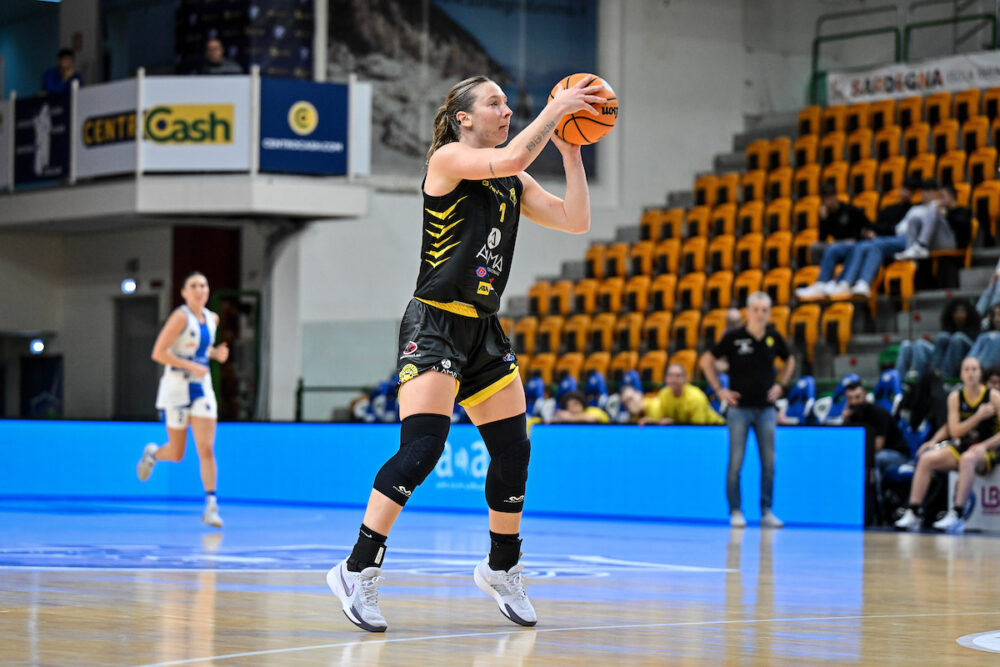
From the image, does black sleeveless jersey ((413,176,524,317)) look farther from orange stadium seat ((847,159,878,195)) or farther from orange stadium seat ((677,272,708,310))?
orange stadium seat ((847,159,878,195))

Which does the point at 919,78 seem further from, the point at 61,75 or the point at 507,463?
the point at 507,463

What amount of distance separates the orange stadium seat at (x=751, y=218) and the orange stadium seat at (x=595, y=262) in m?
2.23

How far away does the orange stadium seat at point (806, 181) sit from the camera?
67.3ft

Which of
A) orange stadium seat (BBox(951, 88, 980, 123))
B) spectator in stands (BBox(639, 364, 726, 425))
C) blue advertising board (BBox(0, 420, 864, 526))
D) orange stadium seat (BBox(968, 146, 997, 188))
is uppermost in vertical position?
orange stadium seat (BBox(951, 88, 980, 123))

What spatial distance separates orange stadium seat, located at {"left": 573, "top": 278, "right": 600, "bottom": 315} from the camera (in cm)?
2125

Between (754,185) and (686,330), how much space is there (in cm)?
322

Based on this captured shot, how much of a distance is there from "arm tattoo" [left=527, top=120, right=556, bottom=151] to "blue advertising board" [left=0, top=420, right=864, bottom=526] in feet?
29.1

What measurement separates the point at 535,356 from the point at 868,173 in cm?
508

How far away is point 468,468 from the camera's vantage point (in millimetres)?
15570

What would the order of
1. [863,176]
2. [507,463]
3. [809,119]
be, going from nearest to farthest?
[507,463] → [863,176] → [809,119]


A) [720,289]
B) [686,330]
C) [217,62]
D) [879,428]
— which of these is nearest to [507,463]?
[879,428]

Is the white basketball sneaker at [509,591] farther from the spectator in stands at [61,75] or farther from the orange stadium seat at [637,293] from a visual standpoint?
the spectator in stands at [61,75]

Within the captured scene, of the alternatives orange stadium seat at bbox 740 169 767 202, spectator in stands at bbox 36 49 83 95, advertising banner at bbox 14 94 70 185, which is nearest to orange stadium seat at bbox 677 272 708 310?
orange stadium seat at bbox 740 169 767 202

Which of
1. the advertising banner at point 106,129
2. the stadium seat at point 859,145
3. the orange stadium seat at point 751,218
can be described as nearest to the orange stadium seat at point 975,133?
the stadium seat at point 859,145
